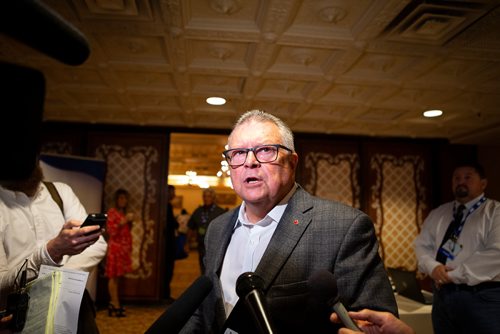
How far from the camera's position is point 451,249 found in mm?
2742

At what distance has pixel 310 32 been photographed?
2.60 metres

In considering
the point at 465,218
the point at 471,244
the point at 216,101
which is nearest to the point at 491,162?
the point at 465,218

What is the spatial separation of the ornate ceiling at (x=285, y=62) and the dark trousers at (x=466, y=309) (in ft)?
6.34

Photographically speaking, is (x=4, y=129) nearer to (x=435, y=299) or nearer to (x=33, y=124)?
(x=33, y=124)

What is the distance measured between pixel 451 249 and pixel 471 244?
18cm

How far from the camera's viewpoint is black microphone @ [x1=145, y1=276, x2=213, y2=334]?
643 millimetres

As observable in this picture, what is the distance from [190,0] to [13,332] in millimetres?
2086

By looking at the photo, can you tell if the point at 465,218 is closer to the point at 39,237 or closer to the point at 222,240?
the point at 222,240

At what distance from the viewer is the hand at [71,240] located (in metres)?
1.22

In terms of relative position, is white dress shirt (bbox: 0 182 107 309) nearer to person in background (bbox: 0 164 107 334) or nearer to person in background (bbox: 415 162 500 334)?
person in background (bbox: 0 164 107 334)

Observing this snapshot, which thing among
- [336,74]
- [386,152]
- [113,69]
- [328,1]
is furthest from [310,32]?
[386,152]

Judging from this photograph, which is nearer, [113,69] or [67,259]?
[67,259]

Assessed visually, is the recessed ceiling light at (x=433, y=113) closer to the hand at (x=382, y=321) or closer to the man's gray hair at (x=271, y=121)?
the man's gray hair at (x=271, y=121)

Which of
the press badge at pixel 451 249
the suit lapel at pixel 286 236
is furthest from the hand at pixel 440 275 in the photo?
the suit lapel at pixel 286 236
